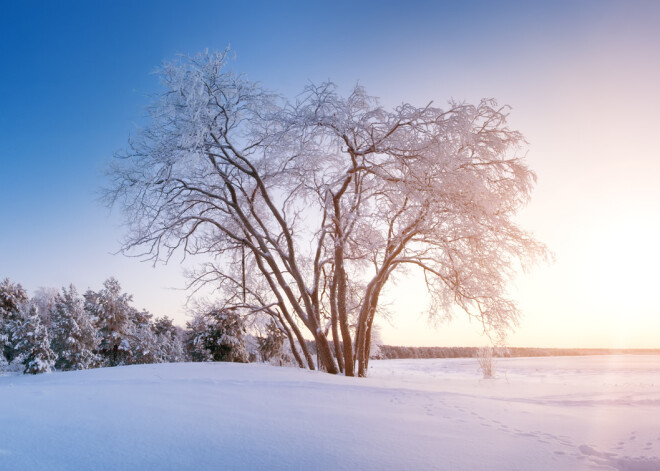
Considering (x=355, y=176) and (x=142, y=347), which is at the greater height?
(x=355, y=176)

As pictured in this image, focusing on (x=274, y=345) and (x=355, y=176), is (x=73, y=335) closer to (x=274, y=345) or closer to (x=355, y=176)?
(x=274, y=345)

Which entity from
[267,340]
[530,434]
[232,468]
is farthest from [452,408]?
[267,340]

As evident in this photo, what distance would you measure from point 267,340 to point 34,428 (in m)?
17.6

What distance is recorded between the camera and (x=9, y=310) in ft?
125

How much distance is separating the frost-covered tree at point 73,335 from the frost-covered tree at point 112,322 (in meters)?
0.81

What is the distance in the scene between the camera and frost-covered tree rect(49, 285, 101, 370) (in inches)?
1148

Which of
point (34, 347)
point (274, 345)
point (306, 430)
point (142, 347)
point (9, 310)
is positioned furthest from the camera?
point (9, 310)

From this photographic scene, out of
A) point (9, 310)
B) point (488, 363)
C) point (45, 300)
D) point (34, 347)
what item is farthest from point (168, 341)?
point (488, 363)

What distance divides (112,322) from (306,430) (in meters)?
32.5

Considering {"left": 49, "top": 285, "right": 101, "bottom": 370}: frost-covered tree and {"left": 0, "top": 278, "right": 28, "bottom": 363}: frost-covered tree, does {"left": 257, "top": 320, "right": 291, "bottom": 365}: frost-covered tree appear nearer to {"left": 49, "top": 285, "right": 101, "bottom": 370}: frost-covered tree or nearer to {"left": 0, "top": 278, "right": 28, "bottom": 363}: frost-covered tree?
{"left": 49, "top": 285, "right": 101, "bottom": 370}: frost-covered tree

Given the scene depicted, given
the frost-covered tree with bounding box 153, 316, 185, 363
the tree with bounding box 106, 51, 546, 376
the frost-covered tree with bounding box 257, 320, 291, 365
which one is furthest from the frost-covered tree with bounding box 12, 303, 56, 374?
the tree with bounding box 106, 51, 546, 376

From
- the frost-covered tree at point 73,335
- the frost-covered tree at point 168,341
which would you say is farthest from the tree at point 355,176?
the frost-covered tree at point 168,341

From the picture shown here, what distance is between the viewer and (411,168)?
8758mm

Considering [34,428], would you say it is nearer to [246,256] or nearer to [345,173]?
[345,173]
